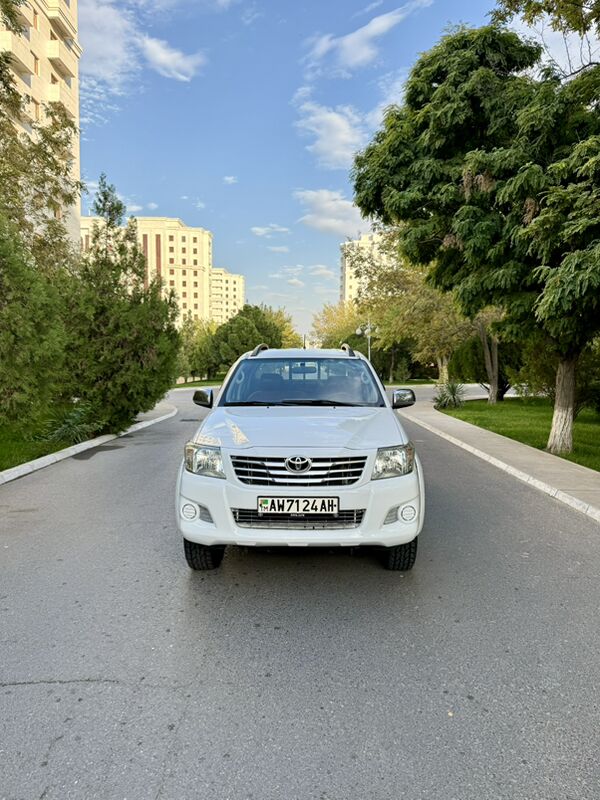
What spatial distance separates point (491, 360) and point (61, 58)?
3425cm

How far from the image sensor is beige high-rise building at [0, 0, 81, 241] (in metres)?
31.3

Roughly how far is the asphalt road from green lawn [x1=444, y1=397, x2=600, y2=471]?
648 centimetres

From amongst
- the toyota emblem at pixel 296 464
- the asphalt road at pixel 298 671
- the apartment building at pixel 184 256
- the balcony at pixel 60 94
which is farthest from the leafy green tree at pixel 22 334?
the apartment building at pixel 184 256

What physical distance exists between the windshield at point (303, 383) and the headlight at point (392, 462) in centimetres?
97

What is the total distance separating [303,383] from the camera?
5.25 meters

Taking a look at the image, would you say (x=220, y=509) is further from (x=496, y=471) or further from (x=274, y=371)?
(x=496, y=471)

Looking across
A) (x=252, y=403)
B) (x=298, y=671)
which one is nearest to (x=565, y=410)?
(x=252, y=403)

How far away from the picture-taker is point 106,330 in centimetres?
1216

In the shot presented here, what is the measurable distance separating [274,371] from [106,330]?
7983 mm

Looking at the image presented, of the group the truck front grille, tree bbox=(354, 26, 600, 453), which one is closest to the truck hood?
the truck front grille

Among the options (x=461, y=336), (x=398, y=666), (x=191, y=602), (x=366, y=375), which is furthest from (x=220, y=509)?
(x=461, y=336)

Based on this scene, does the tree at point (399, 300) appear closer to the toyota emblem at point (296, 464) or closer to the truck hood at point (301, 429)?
the truck hood at point (301, 429)

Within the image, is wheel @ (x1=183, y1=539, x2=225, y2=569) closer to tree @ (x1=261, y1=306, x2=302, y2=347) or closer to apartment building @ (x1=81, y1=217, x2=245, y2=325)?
tree @ (x1=261, y1=306, x2=302, y2=347)

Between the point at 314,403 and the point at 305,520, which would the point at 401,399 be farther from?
the point at 305,520
